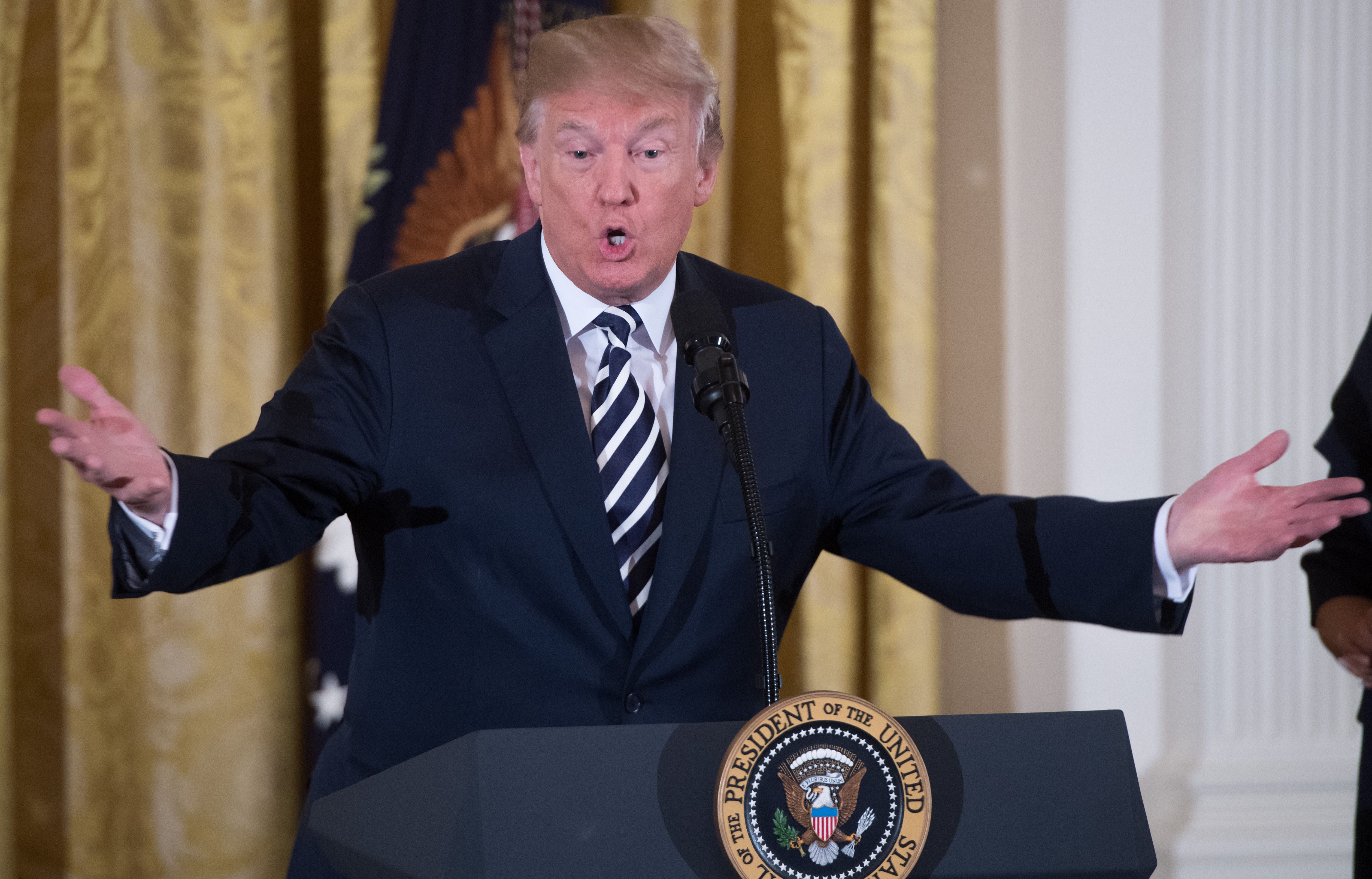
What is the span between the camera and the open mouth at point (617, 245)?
4.36 feet

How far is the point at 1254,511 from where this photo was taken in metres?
1.04

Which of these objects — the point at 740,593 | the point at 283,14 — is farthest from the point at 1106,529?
the point at 283,14

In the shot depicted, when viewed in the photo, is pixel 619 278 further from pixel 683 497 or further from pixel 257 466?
pixel 257 466

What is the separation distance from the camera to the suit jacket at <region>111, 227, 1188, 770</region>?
121cm

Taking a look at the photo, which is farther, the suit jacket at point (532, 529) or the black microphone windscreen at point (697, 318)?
the suit jacket at point (532, 529)

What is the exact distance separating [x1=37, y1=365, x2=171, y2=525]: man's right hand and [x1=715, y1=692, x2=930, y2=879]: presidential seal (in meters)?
0.55

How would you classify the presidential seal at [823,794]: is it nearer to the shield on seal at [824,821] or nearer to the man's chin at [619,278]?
the shield on seal at [824,821]

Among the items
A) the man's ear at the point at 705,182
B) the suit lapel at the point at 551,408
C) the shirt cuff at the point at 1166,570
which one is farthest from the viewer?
A: the man's ear at the point at 705,182

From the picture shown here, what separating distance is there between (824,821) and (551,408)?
2.14 feet

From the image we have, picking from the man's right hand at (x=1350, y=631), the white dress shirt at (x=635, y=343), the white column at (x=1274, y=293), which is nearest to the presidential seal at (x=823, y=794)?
the white dress shirt at (x=635, y=343)

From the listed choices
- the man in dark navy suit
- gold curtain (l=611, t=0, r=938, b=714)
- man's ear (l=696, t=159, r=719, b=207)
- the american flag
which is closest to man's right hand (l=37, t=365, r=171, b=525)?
the man in dark navy suit

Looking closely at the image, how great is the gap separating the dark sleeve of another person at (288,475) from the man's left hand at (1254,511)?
2.89 feet

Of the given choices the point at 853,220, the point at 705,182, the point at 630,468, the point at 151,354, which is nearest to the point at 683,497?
the point at 630,468

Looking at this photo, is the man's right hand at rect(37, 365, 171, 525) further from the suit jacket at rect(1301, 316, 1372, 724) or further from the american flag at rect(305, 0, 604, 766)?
the suit jacket at rect(1301, 316, 1372, 724)
